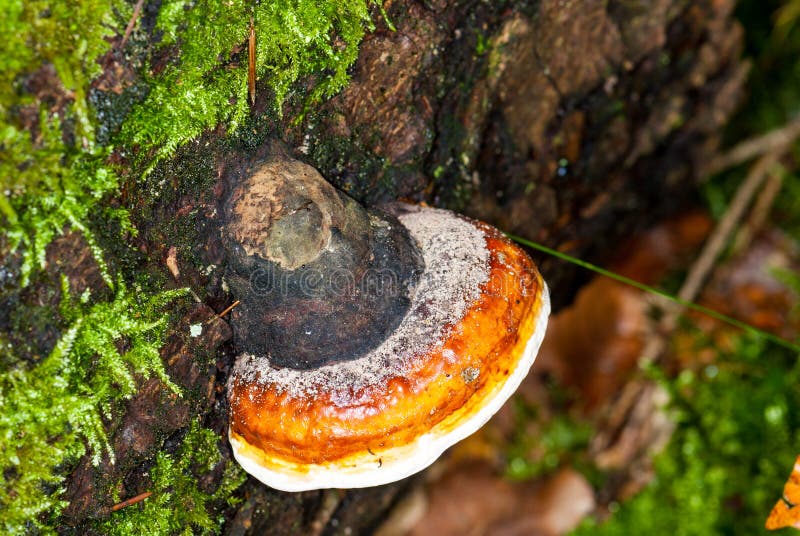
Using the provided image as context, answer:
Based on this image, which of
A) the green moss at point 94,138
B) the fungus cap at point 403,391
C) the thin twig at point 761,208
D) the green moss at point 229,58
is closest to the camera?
the green moss at point 94,138

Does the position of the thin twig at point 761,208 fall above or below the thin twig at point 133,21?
below

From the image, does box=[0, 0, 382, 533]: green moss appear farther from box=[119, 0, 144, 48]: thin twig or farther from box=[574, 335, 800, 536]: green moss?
box=[574, 335, 800, 536]: green moss

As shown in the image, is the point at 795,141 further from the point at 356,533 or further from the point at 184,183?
the point at 184,183

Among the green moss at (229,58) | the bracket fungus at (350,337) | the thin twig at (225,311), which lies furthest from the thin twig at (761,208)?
the thin twig at (225,311)

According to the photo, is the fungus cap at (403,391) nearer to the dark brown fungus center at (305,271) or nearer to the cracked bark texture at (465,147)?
the dark brown fungus center at (305,271)

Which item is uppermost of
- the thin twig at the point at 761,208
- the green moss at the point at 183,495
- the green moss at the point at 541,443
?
the thin twig at the point at 761,208

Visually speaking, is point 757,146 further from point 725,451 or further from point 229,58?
point 229,58

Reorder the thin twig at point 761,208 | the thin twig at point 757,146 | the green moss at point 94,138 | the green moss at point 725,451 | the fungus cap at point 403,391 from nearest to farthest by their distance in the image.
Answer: the green moss at point 94,138, the fungus cap at point 403,391, the green moss at point 725,451, the thin twig at point 757,146, the thin twig at point 761,208

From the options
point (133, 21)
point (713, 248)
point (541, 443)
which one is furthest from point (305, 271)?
point (713, 248)
